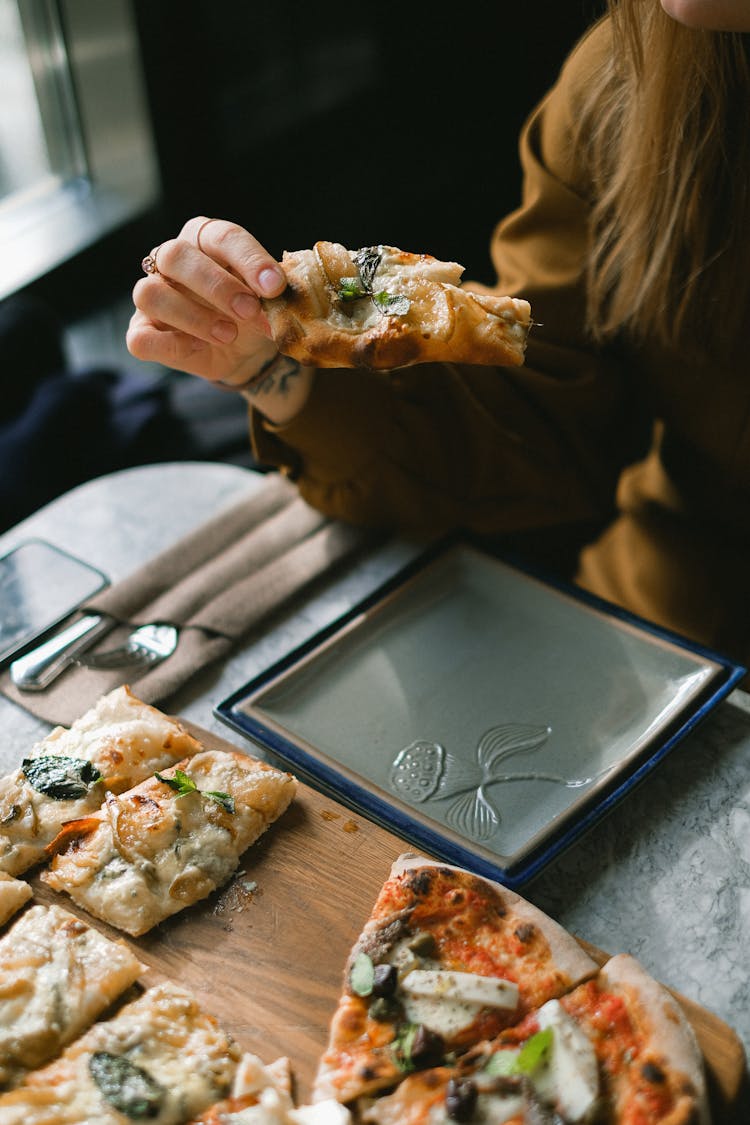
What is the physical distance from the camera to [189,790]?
164 centimetres

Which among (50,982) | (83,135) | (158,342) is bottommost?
(50,982)

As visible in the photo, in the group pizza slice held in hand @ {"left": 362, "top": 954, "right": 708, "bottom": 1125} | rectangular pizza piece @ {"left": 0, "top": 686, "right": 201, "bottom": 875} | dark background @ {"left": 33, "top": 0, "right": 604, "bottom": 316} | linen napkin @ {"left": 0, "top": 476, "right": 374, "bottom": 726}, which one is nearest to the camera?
pizza slice held in hand @ {"left": 362, "top": 954, "right": 708, "bottom": 1125}

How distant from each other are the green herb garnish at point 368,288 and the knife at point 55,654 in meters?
0.79

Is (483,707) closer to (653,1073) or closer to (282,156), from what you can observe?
(653,1073)

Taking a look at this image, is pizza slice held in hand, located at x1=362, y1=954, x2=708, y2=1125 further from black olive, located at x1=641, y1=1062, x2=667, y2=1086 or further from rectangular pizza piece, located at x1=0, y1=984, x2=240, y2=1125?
rectangular pizza piece, located at x1=0, y1=984, x2=240, y2=1125

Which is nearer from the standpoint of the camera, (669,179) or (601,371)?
(669,179)

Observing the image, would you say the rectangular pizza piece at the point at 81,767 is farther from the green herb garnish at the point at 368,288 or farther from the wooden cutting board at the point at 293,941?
the green herb garnish at the point at 368,288

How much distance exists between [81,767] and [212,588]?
1.82 feet

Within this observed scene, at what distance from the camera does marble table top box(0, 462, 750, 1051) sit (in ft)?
4.91

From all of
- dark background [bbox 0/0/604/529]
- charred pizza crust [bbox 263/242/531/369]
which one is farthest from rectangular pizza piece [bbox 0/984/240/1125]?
dark background [bbox 0/0/604/529]

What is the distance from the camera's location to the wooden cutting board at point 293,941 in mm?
1366

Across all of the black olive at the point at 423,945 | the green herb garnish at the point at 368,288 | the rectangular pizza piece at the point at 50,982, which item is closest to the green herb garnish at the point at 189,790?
the rectangular pizza piece at the point at 50,982

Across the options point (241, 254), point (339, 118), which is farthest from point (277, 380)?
point (339, 118)

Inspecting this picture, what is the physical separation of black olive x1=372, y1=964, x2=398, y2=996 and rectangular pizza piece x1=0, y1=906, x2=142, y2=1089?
0.31 metres
